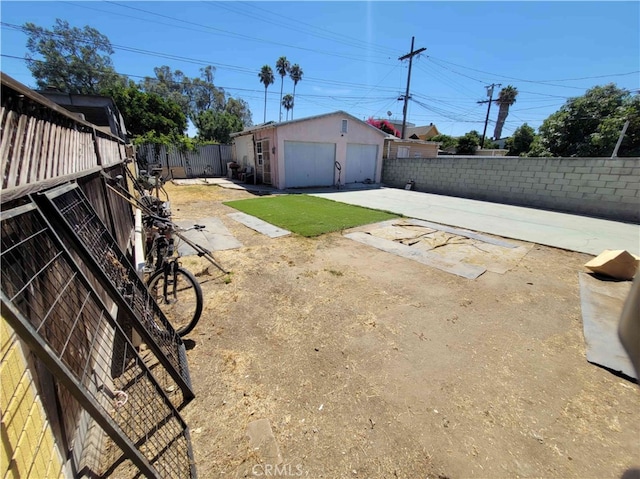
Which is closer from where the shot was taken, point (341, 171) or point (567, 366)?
point (567, 366)

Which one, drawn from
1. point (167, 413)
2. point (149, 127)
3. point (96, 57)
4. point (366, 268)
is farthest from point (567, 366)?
point (96, 57)

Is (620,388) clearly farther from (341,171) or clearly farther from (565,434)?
(341,171)

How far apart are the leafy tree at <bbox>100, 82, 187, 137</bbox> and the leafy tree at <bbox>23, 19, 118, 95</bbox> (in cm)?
781

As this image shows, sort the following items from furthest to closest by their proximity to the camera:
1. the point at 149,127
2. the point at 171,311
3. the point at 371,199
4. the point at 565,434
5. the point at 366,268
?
1. the point at 149,127
2. the point at 371,199
3. the point at 366,268
4. the point at 171,311
5. the point at 565,434

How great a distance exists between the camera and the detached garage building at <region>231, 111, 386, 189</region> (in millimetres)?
12562

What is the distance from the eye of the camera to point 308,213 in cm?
791

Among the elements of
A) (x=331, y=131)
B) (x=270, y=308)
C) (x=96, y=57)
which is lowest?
(x=270, y=308)

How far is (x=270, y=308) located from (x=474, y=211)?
8.18 m

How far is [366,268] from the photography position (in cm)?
439

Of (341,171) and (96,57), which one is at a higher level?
(96,57)

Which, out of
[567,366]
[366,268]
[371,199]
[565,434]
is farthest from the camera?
[371,199]

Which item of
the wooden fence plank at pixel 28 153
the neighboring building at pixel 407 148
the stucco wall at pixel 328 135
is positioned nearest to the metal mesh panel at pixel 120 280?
the wooden fence plank at pixel 28 153

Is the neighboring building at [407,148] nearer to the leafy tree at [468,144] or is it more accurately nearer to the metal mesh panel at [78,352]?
the leafy tree at [468,144]

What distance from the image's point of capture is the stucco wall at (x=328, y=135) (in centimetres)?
1239
